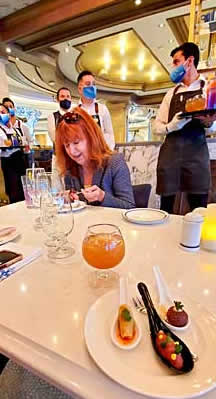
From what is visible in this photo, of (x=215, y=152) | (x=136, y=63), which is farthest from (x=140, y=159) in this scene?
(x=136, y=63)

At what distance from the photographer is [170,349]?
0.37 metres

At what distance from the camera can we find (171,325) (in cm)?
43

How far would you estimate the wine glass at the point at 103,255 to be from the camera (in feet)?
1.91

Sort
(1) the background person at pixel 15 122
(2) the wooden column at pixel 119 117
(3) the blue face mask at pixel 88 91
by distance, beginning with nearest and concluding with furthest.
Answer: (3) the blue face mask at pixel 88 91, (1) the background person at pixel 15 122, (2) the wooden column at pixel 119 117

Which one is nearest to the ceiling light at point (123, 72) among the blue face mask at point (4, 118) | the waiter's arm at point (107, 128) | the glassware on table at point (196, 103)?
the blue face mask at point (4, 118)

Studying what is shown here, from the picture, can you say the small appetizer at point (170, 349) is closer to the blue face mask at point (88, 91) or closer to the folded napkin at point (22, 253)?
the folded napkin at point (22, 253)

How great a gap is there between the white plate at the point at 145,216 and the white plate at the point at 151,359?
1.64 feet

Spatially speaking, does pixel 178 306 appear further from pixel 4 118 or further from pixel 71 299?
pixel 4 118

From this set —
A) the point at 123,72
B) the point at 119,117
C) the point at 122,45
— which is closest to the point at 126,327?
the point at 122,45

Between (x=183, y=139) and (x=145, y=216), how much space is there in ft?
3.25

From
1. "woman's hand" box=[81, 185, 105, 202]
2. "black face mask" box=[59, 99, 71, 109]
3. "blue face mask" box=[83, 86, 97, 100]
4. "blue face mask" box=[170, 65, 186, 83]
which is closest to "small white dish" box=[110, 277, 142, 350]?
"woman's hand" box=[81, 185, 105, 202]

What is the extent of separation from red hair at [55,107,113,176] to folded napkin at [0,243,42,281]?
774mm

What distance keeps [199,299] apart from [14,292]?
0.41 m

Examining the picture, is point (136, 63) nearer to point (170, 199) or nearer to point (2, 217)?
point (170, 199)
